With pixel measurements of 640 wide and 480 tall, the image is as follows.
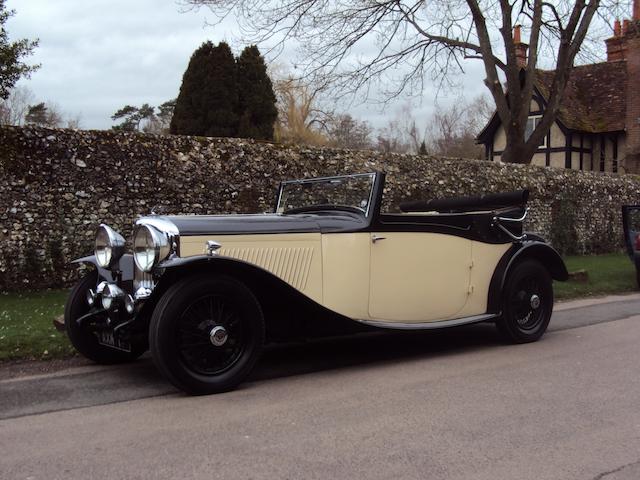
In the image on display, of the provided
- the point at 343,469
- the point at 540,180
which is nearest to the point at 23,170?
the point at 343,469

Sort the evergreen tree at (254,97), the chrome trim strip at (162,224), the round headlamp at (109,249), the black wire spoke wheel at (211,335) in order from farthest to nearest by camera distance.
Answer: the evergreen tree at (254,97) → the round headlamp at (109,249) → the chrome trim strip at (162,224) → the black wire spoke wheel at (211,335)

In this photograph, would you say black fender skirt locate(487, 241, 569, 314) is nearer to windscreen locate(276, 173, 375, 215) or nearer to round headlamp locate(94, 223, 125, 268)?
windscreen locate(276, 173, 375, 215)

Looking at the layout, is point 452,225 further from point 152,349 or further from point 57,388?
point 57,388

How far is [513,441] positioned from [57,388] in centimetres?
339

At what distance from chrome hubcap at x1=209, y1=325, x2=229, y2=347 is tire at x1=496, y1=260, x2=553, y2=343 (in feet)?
10.2

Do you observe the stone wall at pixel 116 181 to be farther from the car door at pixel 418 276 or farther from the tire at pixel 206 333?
the tire at pixel 206 333

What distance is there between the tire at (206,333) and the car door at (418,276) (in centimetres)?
124

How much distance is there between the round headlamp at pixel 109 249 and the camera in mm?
5176

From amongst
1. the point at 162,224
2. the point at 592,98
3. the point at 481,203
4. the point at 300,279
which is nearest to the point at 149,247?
the point at 162,224

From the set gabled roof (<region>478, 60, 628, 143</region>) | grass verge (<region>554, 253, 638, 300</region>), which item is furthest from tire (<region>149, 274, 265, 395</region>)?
gabled roof (<region>478, 60, 628, 143</region>)

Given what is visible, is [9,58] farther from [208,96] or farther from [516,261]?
[208,96]

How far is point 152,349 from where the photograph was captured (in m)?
4.34

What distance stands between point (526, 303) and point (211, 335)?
3644mm

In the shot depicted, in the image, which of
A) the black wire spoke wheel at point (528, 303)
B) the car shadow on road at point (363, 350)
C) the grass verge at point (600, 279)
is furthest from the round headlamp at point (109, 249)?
the grass verge at point (600, 279)
